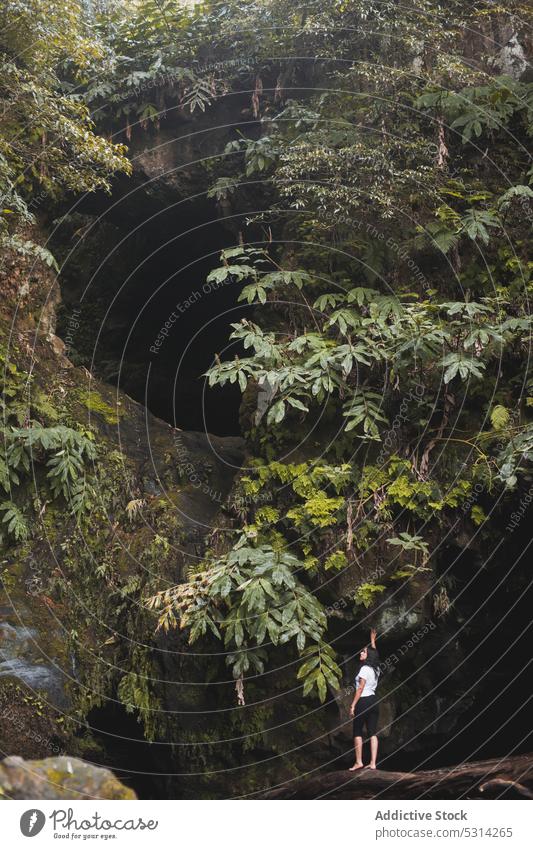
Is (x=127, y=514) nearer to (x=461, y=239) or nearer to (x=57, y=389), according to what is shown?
(x=57, y=389)

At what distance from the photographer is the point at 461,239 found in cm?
912

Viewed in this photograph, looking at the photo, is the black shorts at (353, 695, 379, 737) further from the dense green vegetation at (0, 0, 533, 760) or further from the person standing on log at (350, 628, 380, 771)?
the dense green vegetation at (0, 0, 533, 760)

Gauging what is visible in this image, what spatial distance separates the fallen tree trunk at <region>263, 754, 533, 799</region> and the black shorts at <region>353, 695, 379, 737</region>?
414mm

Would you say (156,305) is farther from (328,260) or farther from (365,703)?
(365,703)

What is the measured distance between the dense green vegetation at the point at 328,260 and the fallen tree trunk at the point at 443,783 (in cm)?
88

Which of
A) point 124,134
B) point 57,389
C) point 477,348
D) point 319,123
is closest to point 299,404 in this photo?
point 477,348

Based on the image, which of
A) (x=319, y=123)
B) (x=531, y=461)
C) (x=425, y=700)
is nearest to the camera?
(x=531, y=461)

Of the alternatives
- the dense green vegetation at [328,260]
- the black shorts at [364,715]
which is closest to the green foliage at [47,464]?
the dense green vegetation at [328,260]

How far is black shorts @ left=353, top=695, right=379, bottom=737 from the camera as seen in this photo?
7.07 metres

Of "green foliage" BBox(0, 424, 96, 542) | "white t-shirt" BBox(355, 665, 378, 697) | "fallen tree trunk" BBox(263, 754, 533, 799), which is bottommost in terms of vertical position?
"fallen tree trunk" BBox(263, 754, 533, 799)

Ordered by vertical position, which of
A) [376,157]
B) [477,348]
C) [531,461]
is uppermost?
[376,157]

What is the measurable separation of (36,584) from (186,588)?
1751 millimetres

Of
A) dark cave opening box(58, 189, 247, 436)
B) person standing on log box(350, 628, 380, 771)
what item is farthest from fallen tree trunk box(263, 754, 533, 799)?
dark cave opening box(58, 189, 247, 436)

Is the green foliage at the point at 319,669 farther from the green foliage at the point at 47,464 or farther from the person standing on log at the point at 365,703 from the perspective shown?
the green foliage at the point at 47,464
